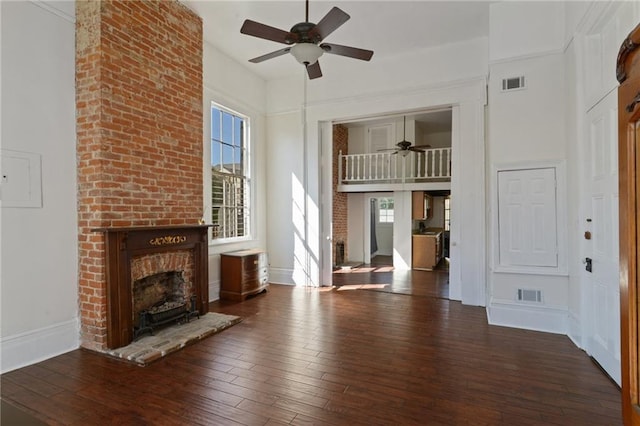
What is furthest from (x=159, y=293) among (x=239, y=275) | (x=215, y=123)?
(x=215, y=123)

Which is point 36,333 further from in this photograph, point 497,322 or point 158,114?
point 497,322

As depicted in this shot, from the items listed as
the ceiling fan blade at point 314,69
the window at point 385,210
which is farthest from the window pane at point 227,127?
the window at point 385,210

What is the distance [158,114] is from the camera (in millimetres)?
3969

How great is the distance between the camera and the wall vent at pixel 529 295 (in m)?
4.01

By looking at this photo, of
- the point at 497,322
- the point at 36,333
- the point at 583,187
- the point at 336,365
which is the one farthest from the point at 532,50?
the point at 36,333

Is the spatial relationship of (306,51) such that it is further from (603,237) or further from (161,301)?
(161,301)

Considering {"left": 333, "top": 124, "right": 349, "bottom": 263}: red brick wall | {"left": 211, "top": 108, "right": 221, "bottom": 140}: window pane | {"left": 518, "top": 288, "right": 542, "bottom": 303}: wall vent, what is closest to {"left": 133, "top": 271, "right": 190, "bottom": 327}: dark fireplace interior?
{"left": 211, "top": 108, "right": 221, "bottom": 140}: window pane

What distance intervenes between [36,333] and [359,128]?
28.3 feet

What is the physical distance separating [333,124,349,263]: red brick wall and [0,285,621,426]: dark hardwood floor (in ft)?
18.0

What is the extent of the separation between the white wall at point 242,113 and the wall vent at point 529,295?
14.7 ft

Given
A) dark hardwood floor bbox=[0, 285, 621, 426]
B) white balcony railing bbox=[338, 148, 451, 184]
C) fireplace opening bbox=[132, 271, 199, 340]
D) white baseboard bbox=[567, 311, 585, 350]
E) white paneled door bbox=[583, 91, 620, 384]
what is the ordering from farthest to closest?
white balcony railing bbox=[338, 148, 451, 184] < fireplace opening bbox=[132, 271, 199, 340] < white baseboard bbox=[567, 311, 585, 350] < white paneled door bbox=[583, 91, 620, 384] < dark hardwood floor bbox=[0, 285, 621, 426]

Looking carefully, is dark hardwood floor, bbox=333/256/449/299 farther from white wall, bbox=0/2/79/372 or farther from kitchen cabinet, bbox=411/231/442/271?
white wall, bbox=0/2/79/372

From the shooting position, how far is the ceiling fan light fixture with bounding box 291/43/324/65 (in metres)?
3.23

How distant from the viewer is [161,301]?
4.11m
